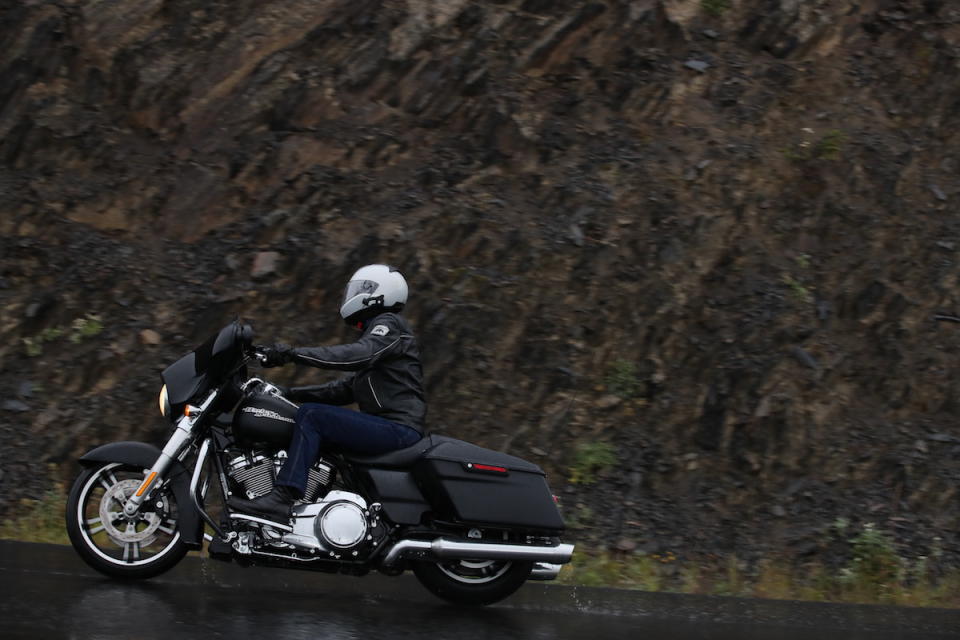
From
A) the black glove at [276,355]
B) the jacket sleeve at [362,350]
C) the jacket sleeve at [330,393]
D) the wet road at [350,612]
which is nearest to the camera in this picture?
the wet road at [350,612]

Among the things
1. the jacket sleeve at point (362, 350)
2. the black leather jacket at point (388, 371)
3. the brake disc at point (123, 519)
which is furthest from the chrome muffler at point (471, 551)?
the brake disc at point (123, 519)

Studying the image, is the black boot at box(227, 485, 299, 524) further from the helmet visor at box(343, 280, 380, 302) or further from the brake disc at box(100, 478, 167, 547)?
the helmet visor at box(343, 280, 380, 302)

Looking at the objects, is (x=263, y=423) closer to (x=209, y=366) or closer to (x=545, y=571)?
(x=209, y=366)

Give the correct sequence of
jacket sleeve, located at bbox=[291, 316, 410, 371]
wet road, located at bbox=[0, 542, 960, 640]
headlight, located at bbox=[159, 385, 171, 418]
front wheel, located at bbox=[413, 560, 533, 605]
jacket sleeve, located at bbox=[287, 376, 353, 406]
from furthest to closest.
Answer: jacket sleeve, located at bbox=[287, 376, 353, 406] → front wheel, located at bbox=[413, 560, 533, 605] → headlight, located at bbox=[159, 385, 171, 418] → jacket sleeve, located at bbox=[291, 316, 410, 371] → wet road, located at bbox=[0, 542, 960, 640]

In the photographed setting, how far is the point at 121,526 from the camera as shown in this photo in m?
6.46

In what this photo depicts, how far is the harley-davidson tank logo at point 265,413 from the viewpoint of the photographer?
21.2ft

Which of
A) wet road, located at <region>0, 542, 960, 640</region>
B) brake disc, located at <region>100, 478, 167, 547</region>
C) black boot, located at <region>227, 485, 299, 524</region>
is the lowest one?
wet road, located at <region>0, 542, 960, 640</region>

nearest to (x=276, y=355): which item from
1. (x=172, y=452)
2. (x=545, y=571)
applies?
(x=172, y=452)

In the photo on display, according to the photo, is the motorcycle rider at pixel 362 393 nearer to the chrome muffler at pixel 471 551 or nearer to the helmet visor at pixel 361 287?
the helmet visor at pixel 361 287

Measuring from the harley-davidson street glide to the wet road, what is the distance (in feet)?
0.83

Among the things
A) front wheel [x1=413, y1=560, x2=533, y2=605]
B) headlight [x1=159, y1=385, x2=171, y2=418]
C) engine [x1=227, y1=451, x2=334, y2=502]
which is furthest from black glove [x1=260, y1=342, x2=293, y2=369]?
front wheel [x1=413, y1=560, x2=533, y2=605]

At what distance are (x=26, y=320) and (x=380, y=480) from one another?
17.0 feet

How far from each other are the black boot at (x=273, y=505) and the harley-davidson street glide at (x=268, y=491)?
4 centimetres

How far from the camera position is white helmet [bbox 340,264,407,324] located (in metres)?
6.79
